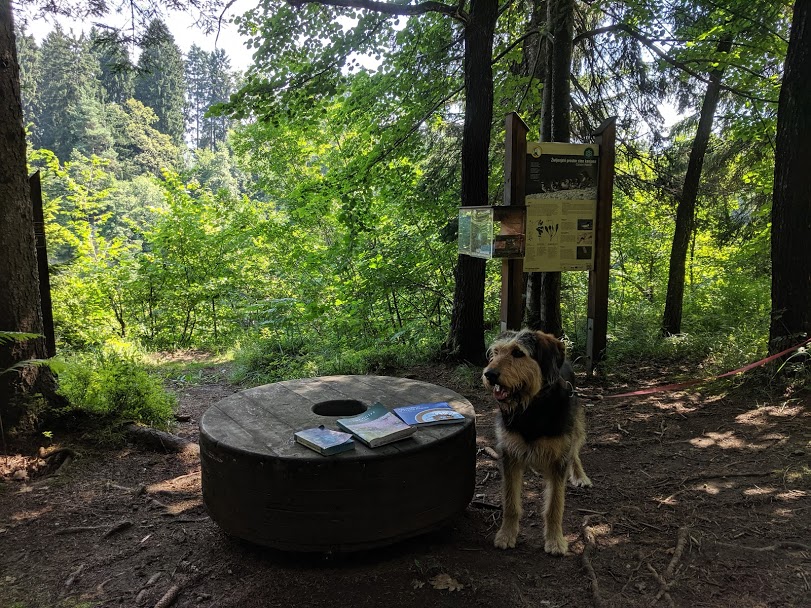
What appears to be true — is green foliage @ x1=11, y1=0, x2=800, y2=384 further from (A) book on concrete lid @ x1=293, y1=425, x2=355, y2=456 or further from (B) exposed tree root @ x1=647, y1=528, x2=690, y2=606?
(A) book on concrete lid @ x1=293, y1=425, x2=355, y2=456

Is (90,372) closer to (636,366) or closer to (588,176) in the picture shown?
(588,176)

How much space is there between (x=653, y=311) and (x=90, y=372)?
35.7ft

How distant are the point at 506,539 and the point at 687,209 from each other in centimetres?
856

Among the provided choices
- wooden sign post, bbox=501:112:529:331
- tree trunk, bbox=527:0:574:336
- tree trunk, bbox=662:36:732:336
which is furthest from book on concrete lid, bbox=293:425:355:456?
tree trunk, bbox=662:36:732:336

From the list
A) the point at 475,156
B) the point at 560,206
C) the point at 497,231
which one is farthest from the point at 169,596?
the point at 475,156

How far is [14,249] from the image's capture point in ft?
13.9

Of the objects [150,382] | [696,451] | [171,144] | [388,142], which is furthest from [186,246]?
[171,144]

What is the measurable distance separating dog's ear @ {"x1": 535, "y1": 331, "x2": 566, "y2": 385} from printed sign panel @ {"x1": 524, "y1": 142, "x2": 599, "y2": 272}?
302 centimetres

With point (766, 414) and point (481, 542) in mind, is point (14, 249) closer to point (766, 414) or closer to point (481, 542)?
point (481, 542)

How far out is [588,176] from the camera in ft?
20.4

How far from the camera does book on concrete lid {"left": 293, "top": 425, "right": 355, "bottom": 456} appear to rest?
2.61 metres

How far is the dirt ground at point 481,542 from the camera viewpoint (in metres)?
2.60

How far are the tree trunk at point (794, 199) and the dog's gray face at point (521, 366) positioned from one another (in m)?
3.94

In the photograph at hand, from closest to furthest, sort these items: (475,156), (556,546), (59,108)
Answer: (556,546), (475,156), (59,108)
